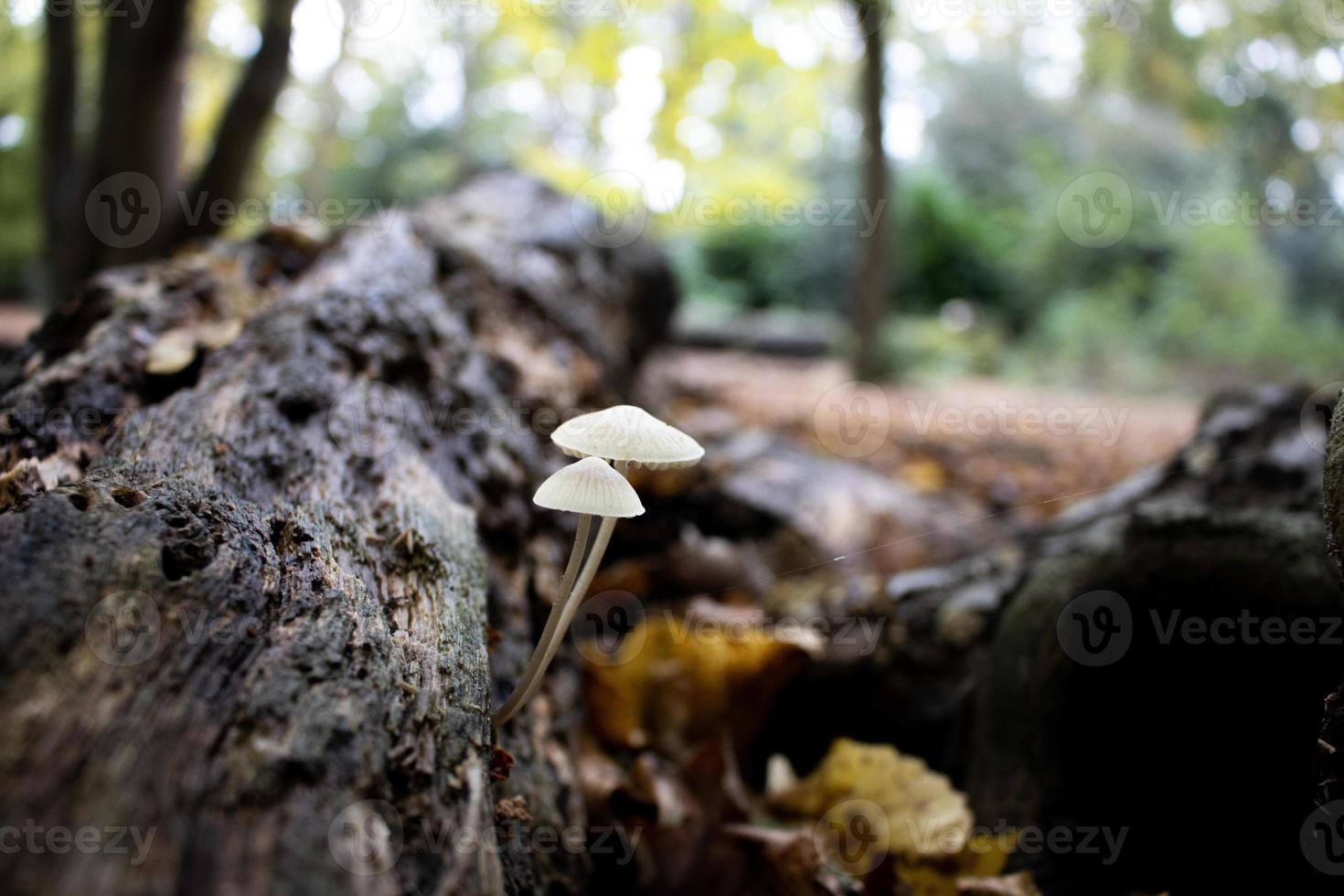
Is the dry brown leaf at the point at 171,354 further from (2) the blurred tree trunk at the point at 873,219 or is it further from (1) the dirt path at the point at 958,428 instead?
(2) the blurred tree trunk at the point at 873,219

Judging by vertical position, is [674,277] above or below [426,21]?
below

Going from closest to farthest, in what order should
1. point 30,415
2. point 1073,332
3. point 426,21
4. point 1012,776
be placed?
point 30,415
point 1012,776
point 1073,332
point 426,21

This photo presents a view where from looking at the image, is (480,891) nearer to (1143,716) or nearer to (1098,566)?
(1143,716)

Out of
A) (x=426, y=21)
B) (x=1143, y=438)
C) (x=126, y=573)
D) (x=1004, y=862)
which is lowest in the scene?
(x=1004, y=862)

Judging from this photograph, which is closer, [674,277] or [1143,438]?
[1143,438]

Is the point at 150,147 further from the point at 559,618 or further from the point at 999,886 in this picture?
the point at 999,886

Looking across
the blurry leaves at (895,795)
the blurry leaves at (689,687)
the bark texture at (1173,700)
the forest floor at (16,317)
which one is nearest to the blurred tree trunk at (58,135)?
the forest floor at (16,317)

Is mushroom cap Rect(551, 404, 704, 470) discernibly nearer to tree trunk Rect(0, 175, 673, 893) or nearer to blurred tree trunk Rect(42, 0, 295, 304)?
tree trunk Rect(0, 175, 673, 893)

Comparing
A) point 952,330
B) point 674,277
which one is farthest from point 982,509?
point 952,330
